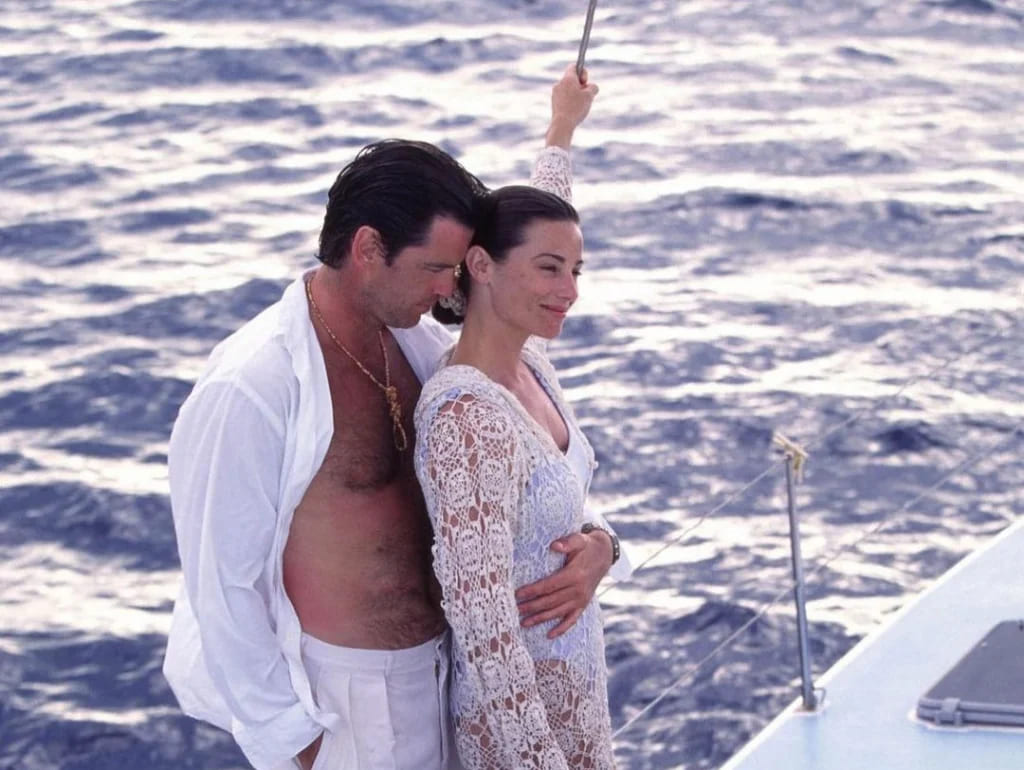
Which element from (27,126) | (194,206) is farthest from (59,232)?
(27,126)

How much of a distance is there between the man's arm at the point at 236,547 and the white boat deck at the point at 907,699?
986mm

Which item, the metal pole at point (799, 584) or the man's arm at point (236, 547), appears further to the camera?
the metal pole at point (799, 584)

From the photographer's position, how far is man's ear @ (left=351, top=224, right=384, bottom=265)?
2.46 metres

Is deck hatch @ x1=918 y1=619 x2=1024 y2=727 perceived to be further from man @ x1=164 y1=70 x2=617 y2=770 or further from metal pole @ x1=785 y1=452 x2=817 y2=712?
man @ x1=164 y1=70 x2=617 y2=770

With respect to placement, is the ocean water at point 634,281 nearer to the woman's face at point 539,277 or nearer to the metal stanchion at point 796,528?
the metal stanchion at point 796,528

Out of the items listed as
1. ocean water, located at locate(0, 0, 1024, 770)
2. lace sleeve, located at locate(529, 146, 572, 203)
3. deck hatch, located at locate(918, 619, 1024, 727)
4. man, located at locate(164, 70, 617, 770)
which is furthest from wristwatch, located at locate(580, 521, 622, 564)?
ocean water, located at locate(0, 0, 1024, 770)

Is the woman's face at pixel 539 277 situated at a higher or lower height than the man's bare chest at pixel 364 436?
higher

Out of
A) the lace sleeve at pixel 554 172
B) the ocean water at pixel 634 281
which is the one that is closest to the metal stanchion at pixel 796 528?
the ocean water at pixel 634 281

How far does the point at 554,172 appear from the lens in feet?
10.2

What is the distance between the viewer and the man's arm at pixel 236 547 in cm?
239

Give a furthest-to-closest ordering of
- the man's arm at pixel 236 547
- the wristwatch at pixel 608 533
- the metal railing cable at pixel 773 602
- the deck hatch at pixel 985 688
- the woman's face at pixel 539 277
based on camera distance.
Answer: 1. the metal railing cable at pixel 773 602
2. the deck hatch at pixel 985 688
3. the wristwatch at pixel 608 533
4. the woman's face at pixel 539 277
5. the man's arm at pixel 236 547

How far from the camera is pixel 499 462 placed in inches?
96.1

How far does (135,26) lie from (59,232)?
3226mm

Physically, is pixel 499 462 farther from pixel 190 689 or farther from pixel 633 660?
pixel 633 660
